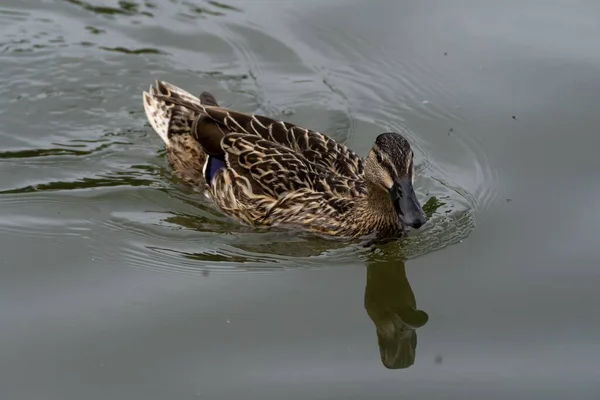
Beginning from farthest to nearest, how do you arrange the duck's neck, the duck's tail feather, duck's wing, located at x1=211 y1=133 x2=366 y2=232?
the duck's tail feather, duck's wing, located at x1=211 y1=133 x2=366 y2=232, the duck's neck

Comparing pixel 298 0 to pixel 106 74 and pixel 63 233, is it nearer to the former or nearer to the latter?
pixel 106 74

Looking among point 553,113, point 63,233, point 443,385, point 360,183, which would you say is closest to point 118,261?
point 63,233

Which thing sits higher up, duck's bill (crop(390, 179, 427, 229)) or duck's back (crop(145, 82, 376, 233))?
duck's bill (crop(390, 179, 427, 229))

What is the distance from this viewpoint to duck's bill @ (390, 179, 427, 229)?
8234mm

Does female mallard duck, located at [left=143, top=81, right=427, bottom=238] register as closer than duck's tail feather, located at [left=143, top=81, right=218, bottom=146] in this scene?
Yes

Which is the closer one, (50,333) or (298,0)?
(50,333)

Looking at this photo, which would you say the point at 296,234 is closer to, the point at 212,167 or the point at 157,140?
the point at 212,167

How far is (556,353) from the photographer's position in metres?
7.45

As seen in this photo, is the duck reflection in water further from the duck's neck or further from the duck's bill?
the duck's bill

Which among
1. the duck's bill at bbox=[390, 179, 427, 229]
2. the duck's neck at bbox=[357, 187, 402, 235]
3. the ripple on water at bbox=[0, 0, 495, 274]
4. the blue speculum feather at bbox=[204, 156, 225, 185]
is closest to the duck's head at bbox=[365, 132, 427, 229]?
the duck's bill at bbox=[390, 179, 427, 229]

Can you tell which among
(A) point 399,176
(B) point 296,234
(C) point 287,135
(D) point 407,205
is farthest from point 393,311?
(C) point 287,135

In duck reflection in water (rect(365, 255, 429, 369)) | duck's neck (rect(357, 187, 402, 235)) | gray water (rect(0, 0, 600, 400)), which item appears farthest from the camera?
duck's neck (rect(357, 187, 402, 235))

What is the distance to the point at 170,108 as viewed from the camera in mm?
10578

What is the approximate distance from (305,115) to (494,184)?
2393 mm
